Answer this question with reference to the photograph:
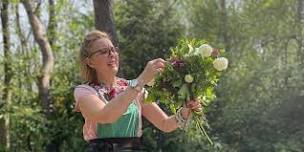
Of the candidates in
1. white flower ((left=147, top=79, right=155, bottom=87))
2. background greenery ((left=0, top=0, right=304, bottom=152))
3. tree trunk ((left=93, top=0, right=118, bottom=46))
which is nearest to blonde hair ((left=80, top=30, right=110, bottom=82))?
white flower ((left=147, top=79, right=155, bottom=87))

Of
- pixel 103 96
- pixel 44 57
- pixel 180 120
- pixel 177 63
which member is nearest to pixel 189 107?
pixel 180 120

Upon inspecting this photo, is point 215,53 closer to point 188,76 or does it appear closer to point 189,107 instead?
point 188,76

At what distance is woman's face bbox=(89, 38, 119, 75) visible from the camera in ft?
9.57

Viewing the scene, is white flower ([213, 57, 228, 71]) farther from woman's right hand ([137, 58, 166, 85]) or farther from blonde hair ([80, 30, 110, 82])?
blonde hair ([80, 30, 110, 82])

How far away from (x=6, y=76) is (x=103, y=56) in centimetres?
1004

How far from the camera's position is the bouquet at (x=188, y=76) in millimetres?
3031

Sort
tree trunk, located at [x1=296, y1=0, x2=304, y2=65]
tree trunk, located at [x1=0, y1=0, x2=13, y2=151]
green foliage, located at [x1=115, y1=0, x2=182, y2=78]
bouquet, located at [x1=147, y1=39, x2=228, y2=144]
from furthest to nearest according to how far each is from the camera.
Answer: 1. tree trunk, located at [x1=0, y1=0, x2=13, y2=151]
2. tree trunk, located at [x1=296, y1=0, x2=304, y2=65]
3. green foliage, located at [x1=115, y1=0, x2=182, y2=78]
4. bouquet, located at [x1=147, y1=39, x2=228, y2=144]

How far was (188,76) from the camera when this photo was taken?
3.04m

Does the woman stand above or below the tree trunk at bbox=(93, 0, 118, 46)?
below

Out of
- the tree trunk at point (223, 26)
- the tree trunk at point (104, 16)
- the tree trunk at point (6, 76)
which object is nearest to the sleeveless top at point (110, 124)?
the tree trunk at point (104, 16)

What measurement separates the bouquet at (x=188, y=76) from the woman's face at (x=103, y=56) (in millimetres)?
216

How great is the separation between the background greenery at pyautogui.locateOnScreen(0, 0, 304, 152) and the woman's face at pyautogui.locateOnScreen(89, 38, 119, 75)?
5.80m

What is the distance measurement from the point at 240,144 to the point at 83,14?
487cm

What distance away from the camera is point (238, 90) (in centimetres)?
1065
